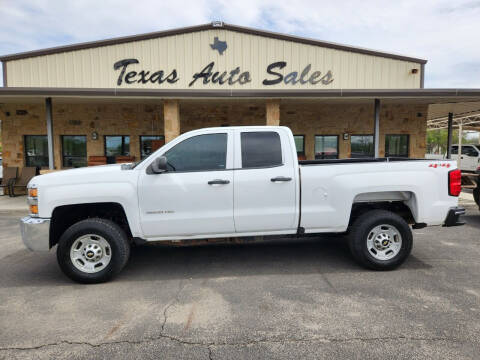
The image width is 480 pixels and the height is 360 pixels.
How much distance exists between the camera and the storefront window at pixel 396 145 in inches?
528

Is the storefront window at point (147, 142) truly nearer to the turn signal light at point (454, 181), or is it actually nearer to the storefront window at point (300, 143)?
the storefront window at point (300, 143)

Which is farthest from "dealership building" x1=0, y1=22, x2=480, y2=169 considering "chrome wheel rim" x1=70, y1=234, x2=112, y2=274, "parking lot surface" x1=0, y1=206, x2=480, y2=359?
"chrome wheel rim" x1=70, y1=234, x2=112, y2=274

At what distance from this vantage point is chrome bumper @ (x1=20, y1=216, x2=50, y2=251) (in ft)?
12.7

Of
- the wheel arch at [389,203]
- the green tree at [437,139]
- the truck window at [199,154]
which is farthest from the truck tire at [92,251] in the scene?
the green tree at [437,139]

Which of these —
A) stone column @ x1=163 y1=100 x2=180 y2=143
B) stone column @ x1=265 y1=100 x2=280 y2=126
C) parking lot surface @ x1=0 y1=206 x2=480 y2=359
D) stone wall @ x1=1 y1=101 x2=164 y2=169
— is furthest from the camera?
stone wall @ x1=1 y1=101 x2=164 y2=169

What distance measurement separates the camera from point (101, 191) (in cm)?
393

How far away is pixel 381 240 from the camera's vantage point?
4309 millimetres

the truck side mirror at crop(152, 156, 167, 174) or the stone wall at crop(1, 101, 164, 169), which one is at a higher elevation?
the stone wall at crop(1, 101, 164, 169)

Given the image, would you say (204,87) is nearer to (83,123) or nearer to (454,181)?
(83,123)

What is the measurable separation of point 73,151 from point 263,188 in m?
11.8

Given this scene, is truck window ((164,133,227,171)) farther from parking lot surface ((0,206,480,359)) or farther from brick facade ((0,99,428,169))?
brick facade ((0,99,428,169))

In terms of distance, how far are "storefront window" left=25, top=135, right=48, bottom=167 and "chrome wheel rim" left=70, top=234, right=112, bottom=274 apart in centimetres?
1109

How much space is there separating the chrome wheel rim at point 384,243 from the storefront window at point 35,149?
13.5 m

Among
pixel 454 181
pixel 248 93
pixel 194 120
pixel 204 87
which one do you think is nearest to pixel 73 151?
pixel 194 120
